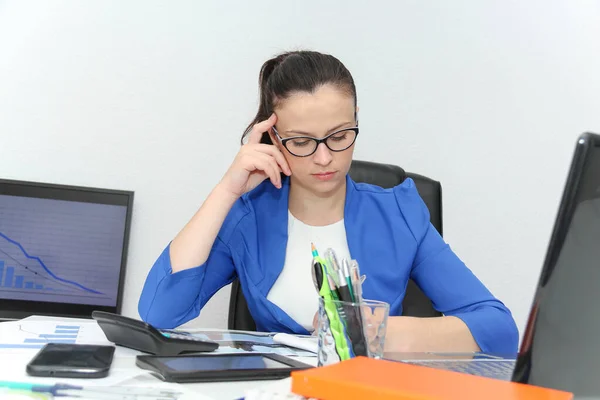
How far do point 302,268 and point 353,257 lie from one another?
115 millimetres

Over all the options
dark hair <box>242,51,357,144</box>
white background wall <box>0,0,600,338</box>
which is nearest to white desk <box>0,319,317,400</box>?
dark hair <box>242,51,357,144</box>

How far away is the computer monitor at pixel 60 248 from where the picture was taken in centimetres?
195

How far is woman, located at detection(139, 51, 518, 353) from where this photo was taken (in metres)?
1.30

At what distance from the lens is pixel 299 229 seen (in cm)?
145

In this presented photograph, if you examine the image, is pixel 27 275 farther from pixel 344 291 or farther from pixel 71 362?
pixel 344 291

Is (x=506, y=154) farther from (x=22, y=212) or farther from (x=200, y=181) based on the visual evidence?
(x=22, y=212)

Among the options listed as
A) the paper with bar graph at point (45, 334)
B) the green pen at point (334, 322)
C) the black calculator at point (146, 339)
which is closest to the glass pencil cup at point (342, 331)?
the green pen at point (334, 322)

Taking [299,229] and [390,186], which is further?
[390,186]

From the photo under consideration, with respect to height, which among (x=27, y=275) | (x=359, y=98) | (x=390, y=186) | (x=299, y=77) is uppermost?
(x=359, y=98)

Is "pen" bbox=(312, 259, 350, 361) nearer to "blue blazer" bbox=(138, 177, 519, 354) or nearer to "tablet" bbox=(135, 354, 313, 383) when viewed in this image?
"tablet" bbox=(135, 354, 313, 383)

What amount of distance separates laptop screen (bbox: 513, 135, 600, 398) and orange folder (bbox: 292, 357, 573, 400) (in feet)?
0.10

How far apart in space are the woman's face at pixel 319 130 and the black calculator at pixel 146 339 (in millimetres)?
494

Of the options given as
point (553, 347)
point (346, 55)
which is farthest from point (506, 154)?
point (553, 347)

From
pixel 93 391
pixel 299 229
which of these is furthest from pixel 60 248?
pixel 93 391
